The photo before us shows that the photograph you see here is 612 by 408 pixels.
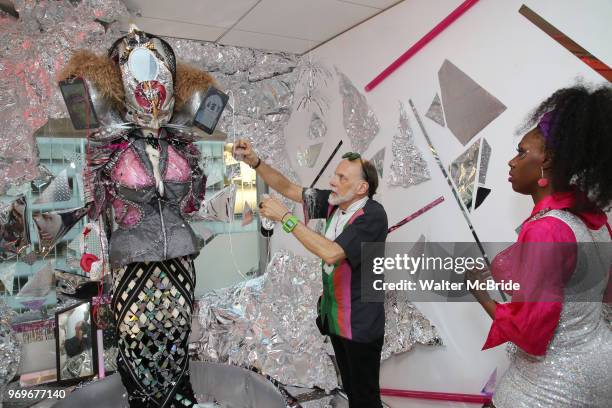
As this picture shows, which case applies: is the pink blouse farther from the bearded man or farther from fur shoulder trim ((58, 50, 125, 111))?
fur shoulder trim ((58, 50, 125, 111))

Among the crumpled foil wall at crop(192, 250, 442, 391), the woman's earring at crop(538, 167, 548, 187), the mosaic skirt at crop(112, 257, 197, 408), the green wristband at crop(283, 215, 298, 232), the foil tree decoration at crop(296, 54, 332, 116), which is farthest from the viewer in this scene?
the foil tree decoration at crop(296, 54, 332, 116)

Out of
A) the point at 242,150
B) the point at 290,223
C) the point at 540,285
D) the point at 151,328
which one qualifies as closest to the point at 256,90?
the point at 242,150

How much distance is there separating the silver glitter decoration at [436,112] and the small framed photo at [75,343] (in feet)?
6.23

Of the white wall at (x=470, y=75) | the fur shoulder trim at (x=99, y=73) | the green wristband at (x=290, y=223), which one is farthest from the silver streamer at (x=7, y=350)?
the white wall at (x=470, y=75)

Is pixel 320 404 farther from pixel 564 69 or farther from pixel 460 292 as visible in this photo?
pixel 564 69

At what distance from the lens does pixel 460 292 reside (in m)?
2.04

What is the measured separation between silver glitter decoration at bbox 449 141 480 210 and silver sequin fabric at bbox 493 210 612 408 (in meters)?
0.80

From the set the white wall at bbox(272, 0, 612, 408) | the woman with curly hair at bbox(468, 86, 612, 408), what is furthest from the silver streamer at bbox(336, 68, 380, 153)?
the woman with curly hair at bbox(468, 86, 612, 408)

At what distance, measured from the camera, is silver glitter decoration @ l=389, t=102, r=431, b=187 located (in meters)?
2.19

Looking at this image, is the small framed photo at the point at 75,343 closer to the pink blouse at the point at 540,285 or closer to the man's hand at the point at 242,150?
the man's hand at the point at 242,150

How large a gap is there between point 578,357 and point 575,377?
0.16ft

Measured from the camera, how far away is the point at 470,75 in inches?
76.1

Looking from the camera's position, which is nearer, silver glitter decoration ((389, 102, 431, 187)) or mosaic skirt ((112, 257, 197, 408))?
mosaic skirt ((112, 257, 197, 408))

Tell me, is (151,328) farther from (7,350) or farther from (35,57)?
(35,57)
